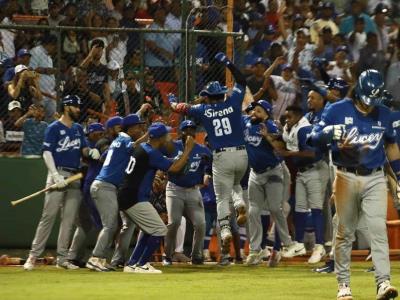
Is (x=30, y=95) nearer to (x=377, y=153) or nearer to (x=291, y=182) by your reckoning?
(x=291, y=182)

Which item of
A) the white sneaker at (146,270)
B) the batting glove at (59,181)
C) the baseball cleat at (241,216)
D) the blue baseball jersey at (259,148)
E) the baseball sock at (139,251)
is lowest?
the white sneaker at (146,270)

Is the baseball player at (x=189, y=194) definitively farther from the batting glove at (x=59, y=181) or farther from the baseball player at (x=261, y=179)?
the batting glove at (x=59, y=181)

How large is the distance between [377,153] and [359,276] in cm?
355

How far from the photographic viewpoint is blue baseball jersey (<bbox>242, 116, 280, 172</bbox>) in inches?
593

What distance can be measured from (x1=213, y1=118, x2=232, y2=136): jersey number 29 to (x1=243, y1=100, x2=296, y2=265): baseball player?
0.67 m

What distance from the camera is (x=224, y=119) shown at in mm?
14492

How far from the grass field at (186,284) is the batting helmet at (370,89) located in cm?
199

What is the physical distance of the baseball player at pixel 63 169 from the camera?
14.3 metres

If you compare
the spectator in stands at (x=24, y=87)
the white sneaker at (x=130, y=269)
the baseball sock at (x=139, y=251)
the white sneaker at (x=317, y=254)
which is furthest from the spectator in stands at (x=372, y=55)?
the white sneaker at (x=130, y=269)

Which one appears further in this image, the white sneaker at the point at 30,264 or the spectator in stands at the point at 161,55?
the spectator in stands at the point at 161,55

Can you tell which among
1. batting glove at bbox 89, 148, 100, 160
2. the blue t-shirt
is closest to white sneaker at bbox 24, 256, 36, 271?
batting glove at bbox 89, 148, 100, 160

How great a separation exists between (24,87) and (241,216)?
4.00m

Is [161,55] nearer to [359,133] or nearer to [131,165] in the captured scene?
[131,165]

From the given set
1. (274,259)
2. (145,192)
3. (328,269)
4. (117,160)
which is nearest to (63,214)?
(117,160)
